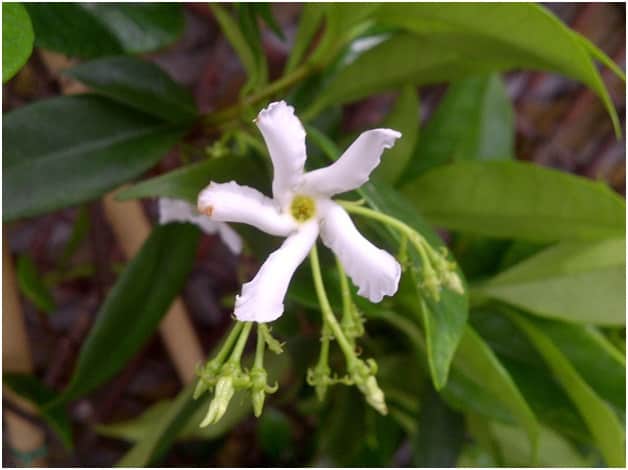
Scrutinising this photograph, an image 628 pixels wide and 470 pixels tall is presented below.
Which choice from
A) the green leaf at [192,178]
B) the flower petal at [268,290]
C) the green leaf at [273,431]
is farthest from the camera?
the green leaf at [273,431]

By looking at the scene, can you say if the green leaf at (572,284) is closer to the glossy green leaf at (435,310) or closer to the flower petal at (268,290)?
the glossy green leaf at (435,310)

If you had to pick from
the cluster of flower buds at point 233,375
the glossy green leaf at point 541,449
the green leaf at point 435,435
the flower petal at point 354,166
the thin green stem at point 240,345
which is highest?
the flower petal at point 354,166

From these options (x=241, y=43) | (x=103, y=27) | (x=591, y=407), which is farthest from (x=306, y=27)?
(x=591, y=407)

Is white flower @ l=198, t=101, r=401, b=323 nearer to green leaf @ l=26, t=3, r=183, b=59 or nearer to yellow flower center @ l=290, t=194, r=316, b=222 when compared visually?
yellow flower center @ l=290, t=194, r=316, b=222

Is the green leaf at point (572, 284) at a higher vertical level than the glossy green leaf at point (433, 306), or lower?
lower

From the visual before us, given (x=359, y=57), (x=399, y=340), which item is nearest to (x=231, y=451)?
(x=399, y=340)

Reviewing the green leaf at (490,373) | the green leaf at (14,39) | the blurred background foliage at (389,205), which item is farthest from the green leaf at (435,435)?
the green leaf at (14,39)

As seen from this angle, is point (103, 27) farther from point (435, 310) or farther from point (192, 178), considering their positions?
point (435, 310)
